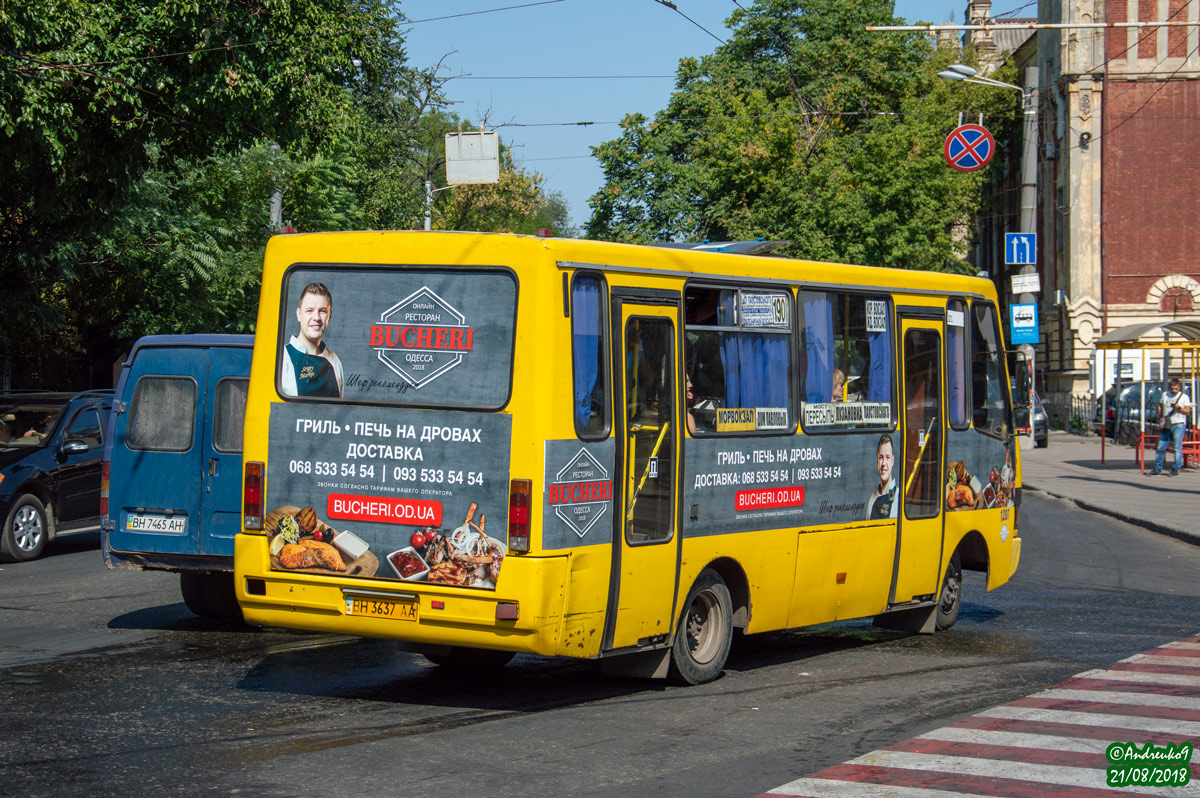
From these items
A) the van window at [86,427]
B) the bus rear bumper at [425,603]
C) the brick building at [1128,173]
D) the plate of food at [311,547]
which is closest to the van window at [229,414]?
the bus rear bumper at [425,603]

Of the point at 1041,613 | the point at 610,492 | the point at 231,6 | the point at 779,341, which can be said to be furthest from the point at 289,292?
the point at 231,6

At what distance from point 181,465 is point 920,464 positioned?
234 inches

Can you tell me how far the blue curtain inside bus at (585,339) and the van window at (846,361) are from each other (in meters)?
2.28

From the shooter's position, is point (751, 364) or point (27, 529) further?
point (27, 529)

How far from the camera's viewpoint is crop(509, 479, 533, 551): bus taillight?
7543 millimetres

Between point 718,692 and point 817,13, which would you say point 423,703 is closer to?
point 718,692

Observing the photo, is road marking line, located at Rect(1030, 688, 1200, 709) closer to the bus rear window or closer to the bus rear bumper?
the bus rear bumper

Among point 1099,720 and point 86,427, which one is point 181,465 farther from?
point 1099,720

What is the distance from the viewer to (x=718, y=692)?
8734mm

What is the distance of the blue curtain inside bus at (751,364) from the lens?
9.14 m

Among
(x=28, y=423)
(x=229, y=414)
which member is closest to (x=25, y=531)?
(x=28, y=423)

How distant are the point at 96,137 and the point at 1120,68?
139ft

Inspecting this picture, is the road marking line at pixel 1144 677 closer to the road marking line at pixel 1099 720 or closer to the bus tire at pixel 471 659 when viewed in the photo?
the road marking line at pixel 1099 720

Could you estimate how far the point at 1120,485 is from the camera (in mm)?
27312
